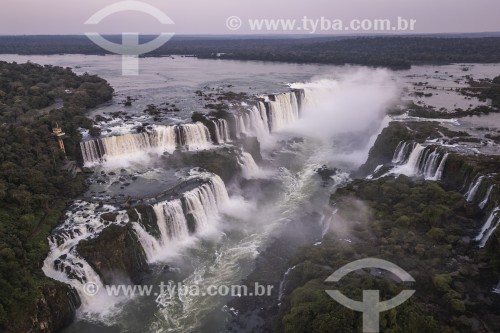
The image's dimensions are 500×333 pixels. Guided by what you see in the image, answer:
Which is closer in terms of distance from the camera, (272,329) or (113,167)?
(272,329)

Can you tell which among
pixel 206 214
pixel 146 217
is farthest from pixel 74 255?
pixel 206 214

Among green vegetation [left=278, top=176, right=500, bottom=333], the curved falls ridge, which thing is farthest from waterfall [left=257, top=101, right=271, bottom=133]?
green vegetation [left=278, top=176, right=500, bottom=333]

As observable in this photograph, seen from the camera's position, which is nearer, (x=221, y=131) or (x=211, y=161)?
(x=211, y=161)

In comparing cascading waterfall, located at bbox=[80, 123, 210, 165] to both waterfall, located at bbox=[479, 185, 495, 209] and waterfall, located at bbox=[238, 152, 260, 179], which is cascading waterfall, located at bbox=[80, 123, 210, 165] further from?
waterfall, located at bbox=[479, 185, 495, 209]

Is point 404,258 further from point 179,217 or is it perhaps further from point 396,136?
point 396,136

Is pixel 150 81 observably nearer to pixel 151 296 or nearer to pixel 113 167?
pixel 113 167

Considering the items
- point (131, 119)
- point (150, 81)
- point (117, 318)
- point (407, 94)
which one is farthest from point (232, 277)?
point (150, 81)
